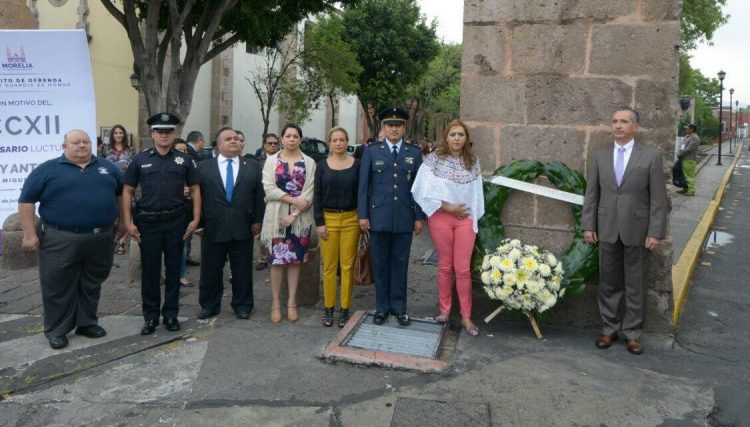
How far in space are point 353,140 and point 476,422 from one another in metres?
38.4

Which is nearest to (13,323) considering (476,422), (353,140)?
(476,422)

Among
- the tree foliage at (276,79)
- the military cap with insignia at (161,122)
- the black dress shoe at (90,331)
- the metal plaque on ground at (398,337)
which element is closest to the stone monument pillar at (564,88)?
the metal plaque on ground at (398,337)

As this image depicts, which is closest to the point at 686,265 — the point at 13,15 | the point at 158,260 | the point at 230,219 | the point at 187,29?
the point at 230,219

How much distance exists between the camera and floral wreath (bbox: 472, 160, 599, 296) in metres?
5.20

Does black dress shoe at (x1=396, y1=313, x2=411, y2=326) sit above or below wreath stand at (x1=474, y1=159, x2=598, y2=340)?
below

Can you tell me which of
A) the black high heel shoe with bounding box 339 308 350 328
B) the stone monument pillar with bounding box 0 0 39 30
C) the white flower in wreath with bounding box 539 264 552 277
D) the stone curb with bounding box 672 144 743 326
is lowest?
the black high heel shoe with bounding box 339 308 350 328

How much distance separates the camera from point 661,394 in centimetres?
414

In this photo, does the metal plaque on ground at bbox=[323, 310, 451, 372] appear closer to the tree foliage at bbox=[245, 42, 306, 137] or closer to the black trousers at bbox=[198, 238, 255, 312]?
the black trousers at bbox=[198, 238, 255, 312]

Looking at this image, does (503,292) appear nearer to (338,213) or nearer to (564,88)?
(338,213)

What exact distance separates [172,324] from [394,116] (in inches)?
106

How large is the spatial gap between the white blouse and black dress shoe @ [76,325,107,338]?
116 inches

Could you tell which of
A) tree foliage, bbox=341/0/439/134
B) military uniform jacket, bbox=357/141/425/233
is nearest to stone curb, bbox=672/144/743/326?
military uniform jacket, bbox=357/141/425/233

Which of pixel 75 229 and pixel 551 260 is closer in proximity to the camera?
pixel 75 229

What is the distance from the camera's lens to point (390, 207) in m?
5.20
